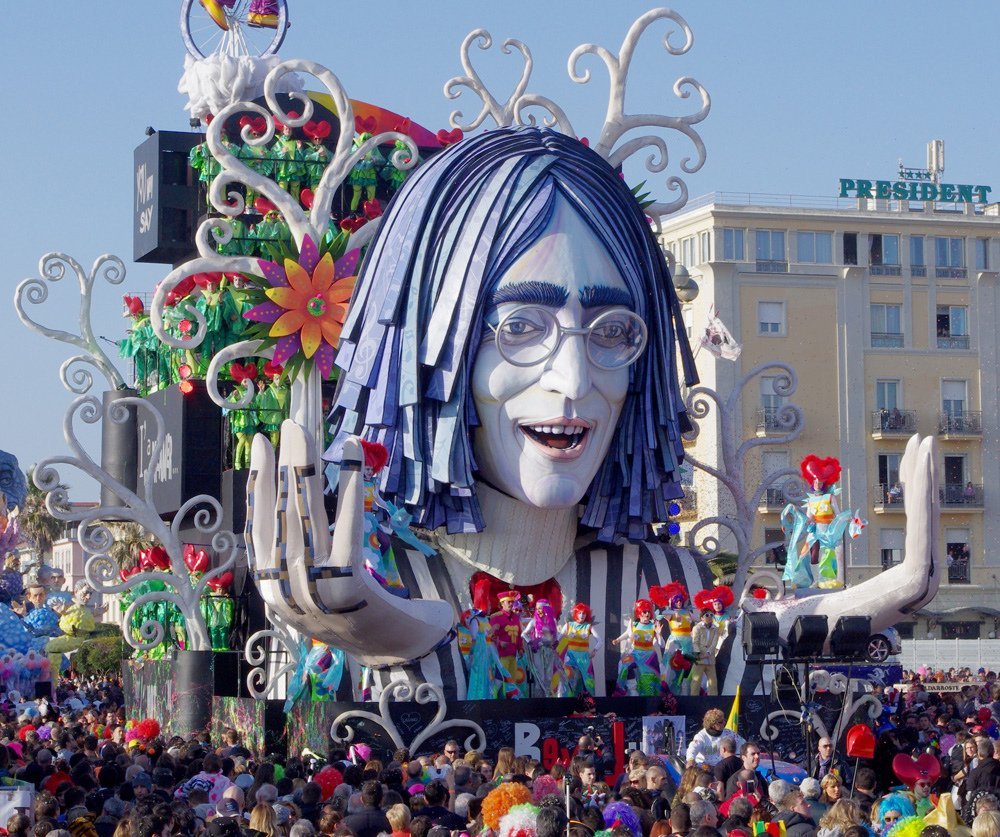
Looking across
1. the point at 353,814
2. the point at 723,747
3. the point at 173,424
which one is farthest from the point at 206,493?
the point at 353,814

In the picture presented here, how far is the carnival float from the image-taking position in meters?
17.6

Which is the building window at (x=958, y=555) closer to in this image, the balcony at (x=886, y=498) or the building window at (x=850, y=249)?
the balcony at (x=886, y=498)

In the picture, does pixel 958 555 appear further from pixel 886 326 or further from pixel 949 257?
pixel 949 257

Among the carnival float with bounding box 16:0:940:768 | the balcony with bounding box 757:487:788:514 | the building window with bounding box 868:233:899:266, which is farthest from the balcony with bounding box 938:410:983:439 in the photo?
the carnival float with bounding box 16:0:940:768

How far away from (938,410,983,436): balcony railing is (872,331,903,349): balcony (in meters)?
1.97

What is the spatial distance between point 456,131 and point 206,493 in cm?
542

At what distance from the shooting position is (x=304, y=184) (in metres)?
23.3

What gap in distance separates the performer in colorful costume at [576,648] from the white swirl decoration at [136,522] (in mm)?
4448

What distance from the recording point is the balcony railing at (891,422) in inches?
1732

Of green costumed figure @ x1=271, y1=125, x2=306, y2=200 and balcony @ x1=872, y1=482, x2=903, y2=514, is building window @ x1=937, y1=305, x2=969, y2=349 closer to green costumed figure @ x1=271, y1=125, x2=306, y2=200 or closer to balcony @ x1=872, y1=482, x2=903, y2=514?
balcony @ x1=872, y1=482, x2=903, y2=514

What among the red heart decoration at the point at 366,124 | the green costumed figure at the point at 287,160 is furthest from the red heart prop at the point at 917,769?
the red heart decoration at the point at 366,124

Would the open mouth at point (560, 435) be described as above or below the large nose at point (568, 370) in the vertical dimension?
below

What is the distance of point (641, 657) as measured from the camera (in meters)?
19.3

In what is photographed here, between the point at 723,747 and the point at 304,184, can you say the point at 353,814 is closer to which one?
the point at 723,747
